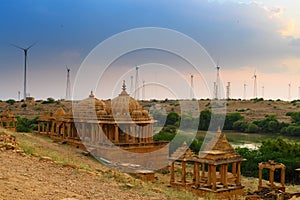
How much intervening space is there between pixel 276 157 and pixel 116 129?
11.7 meters

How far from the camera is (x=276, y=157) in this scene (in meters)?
29.6

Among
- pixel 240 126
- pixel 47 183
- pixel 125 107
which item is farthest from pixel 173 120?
pixel 47 183

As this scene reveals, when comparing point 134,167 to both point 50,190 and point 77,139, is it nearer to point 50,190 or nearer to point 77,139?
point 77,139

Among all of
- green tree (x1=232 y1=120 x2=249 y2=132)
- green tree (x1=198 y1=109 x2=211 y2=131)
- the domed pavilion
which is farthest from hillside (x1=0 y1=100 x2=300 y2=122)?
the domed pavilion

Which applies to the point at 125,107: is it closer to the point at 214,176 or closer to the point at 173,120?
the point at 214,176

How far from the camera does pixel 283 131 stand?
184ft

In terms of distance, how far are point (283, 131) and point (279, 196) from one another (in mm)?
40515

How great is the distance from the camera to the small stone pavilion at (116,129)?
25.6m

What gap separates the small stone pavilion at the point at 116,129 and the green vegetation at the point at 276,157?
253 inches

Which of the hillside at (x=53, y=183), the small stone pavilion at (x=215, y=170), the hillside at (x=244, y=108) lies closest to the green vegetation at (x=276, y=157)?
the small stone pavilion at (x=215, y=170)

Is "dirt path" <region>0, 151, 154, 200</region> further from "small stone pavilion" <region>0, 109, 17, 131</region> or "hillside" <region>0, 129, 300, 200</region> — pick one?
"small stone pavilion" <region>0, 109, 17, 131</region>

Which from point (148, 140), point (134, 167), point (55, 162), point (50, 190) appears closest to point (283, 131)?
point (148, 140)

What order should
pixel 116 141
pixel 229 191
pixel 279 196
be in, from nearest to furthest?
pixel 279 196
pixel 229 191
pixel 116 141

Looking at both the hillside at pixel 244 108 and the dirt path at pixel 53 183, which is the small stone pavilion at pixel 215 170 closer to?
the dirt path at pixel 53 183
